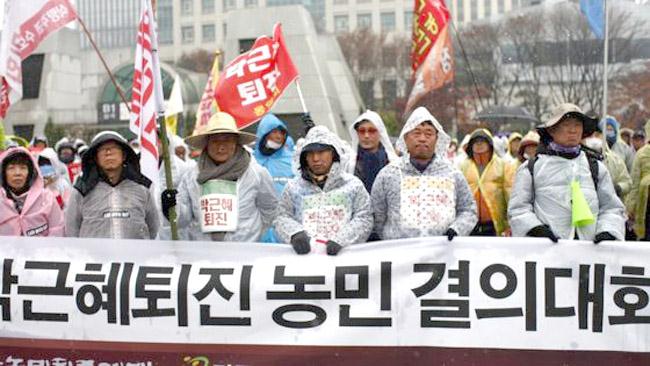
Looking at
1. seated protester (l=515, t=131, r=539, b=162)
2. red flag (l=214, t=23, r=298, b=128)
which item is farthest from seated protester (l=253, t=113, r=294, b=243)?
seated protester (l=515, t=131, r=539, b=162)

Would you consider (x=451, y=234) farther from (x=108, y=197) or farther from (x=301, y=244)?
(x=108, y=197)

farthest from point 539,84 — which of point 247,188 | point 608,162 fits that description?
point 247,188

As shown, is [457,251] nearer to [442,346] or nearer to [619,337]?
[442,346]

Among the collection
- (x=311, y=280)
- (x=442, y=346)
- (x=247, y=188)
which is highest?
(x=247, y=188)

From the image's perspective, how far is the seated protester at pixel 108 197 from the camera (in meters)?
5.05

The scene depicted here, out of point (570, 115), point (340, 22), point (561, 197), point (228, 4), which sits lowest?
point (561, 197)

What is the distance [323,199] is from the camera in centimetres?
496

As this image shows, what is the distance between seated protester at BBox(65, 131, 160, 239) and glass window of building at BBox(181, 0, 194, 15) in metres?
75.9

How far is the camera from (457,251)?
15.0 feet

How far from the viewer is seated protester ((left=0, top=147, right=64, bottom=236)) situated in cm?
527

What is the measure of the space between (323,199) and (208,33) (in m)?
74.6

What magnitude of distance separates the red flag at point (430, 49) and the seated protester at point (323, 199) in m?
4.99

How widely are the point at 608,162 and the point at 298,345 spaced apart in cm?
418

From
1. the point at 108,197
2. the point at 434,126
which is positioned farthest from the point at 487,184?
the point at 108,197
